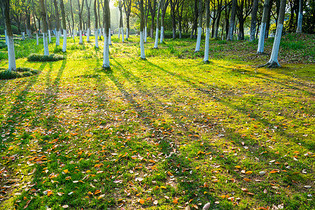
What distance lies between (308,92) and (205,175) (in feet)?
23.9

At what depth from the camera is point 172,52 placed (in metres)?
20.9

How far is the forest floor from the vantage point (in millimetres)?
3801

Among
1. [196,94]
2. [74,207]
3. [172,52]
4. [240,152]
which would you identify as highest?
[172,52]

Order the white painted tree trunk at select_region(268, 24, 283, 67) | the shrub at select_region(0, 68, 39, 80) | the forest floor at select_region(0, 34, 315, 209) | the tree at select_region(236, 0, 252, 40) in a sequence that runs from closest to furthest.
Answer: the forest floor at select_region(0, 34, 315, 209)
the white painted tree trunk at select_region(268, 24, 283, 67)
the shrub at select_region(0, 68, 39, 80)
the tree at select_region(236, 0, 252, 40)

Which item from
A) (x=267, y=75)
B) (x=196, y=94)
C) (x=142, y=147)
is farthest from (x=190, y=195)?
(x=267, y=75)

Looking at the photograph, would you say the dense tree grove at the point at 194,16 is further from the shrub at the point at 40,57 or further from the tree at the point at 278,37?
the shrub at the point at 40,57

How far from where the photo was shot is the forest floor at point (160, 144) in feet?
12.5

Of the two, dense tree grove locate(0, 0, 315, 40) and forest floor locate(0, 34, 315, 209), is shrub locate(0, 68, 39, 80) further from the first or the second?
dense tree grove locate(0, 0, 315, 40)

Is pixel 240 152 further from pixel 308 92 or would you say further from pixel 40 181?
pixel 308 92

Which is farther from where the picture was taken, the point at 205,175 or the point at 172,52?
the point at 172,52

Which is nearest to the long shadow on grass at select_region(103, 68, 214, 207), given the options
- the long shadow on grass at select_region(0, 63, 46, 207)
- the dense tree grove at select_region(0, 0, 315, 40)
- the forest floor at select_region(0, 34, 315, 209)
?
the forest floor at select_region(0, 34, 315, 209)

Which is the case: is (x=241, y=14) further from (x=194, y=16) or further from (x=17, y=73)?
(x=17, y=73)

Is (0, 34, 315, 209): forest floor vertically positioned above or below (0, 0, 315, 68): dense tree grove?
below

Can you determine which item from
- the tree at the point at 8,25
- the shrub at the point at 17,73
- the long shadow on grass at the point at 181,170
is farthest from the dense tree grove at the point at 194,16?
the long shadow on grass at the point at 181,170
